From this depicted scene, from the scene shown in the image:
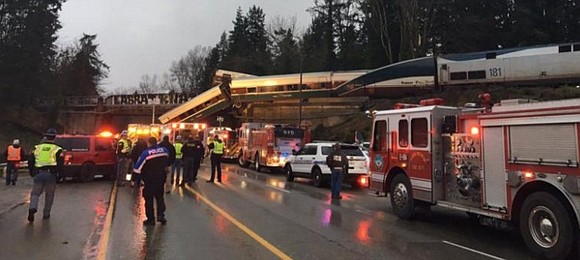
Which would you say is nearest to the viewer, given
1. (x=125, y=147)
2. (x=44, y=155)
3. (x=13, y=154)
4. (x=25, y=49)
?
(x=44, y=155)

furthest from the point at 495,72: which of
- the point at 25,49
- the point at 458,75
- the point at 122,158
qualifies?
the point at 25,49

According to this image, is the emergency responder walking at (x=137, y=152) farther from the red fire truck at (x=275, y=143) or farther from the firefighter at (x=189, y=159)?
the red fire truck at (x=275, y=143)

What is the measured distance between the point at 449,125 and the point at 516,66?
29.4 meters

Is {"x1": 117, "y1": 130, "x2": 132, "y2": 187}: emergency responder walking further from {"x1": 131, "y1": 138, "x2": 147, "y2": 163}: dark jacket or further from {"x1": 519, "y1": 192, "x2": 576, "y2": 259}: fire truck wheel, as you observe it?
{"x1": 519, "y1": 192, "x2": 576, "y2": 259}: fire truck wheel

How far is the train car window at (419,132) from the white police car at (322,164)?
7.75m

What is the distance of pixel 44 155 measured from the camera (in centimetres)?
1050

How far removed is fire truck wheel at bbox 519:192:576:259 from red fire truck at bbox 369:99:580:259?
0.04 ft

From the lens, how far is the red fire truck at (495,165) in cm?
727

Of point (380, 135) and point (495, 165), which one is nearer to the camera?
point (495, 165)

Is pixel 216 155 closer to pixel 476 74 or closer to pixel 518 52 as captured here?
pixel 476 74

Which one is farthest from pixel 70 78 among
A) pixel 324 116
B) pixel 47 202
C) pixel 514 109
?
pixel 514 109

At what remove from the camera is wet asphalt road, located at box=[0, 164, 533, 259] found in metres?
7.64

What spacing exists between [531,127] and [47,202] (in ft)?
30.7

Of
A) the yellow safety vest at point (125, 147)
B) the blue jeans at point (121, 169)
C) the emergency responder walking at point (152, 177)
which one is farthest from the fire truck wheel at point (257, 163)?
the emergency responder walking at point (152, 177)
